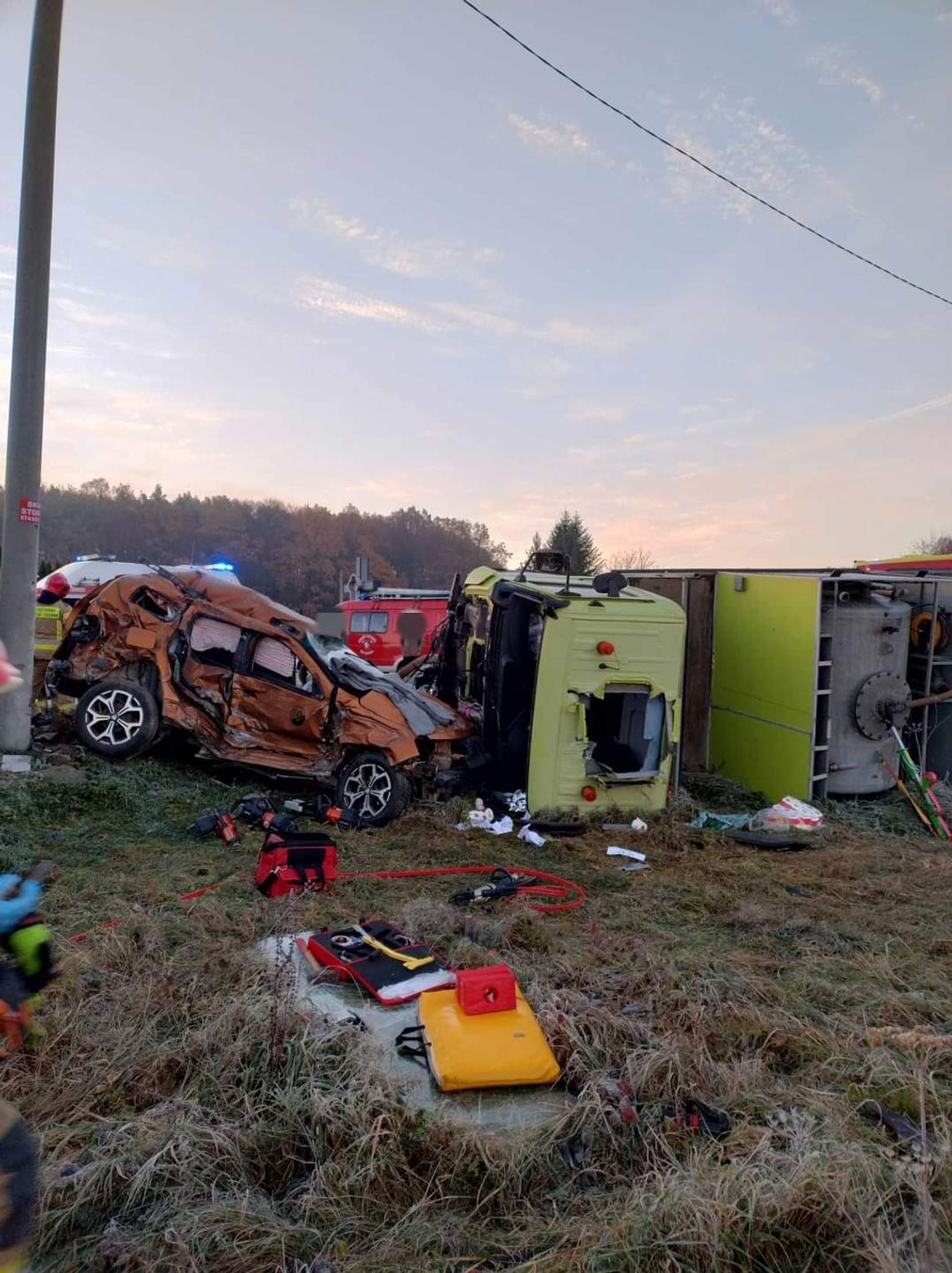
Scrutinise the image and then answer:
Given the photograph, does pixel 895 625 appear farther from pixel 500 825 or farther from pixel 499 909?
pixel 499 909

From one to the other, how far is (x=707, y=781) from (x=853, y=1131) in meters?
6.73

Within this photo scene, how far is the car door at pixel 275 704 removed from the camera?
7387 millimetres

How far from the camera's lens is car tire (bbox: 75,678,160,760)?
7.28m

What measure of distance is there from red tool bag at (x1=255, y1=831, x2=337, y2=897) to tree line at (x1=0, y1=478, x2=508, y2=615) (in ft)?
161

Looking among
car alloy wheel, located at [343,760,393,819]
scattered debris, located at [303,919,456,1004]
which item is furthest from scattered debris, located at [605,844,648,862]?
scattered debris, located at [303,919,456,1004]

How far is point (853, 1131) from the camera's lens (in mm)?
2635

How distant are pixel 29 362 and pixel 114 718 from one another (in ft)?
11.5

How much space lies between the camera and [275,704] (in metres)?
7.43

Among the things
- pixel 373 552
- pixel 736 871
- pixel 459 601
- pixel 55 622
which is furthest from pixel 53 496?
pixel 736 871

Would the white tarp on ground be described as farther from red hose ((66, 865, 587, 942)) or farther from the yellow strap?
red hose ((66, 865, 587, 942))

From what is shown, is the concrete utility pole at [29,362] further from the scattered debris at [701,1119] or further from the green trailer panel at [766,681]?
the green trailer panel at [766,681]

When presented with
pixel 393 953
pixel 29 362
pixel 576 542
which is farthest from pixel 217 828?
pixel 576 542

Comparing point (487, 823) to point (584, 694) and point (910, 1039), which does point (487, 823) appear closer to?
point (584, 694)

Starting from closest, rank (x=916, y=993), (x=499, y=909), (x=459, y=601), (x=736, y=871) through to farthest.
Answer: (x=916, y=993), (x=499, y=909), (x=736, y=871), (x=459, y=601)
